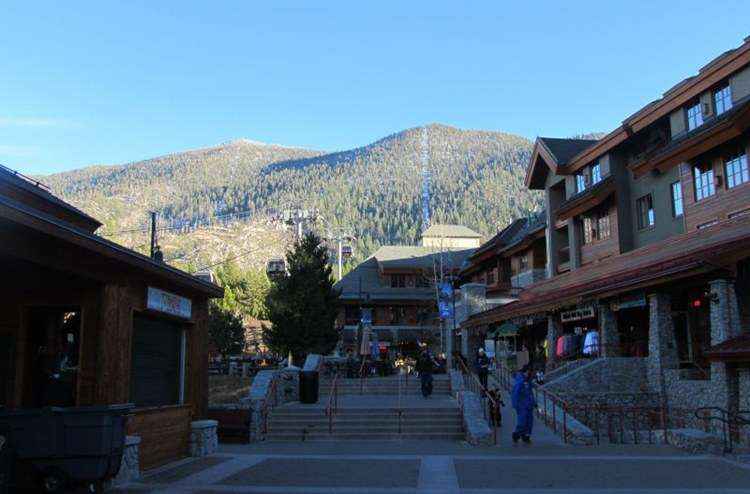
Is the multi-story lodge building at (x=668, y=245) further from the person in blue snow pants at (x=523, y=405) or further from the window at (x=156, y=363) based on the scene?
the window at (x=156, y=363)

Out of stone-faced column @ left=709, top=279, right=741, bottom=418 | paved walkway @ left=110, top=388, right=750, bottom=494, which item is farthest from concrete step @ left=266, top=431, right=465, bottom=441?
stone-faced column @ left=709, top=279, right=741, bottom=418

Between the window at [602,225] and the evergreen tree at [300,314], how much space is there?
48.5ft

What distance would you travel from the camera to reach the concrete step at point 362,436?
19641 mm

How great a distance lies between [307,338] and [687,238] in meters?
20.1

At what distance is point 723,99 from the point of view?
86.7 feet

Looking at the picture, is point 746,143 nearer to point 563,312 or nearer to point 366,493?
point 563,312

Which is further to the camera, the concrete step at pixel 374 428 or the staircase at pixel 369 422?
the concrete step at pixel 374 428

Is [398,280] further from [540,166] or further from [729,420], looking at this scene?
[729,420]

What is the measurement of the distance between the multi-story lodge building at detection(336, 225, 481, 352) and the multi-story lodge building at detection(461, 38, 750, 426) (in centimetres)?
1755

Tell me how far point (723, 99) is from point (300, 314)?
22.6 metres

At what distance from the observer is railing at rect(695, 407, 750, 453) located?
16719 millimetres

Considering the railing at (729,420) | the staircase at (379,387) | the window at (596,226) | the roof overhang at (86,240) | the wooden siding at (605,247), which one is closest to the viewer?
the roof overhang at (86,240)

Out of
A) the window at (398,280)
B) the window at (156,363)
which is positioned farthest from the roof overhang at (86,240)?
the window at (398,280)

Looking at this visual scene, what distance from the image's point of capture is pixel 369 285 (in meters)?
62.2
